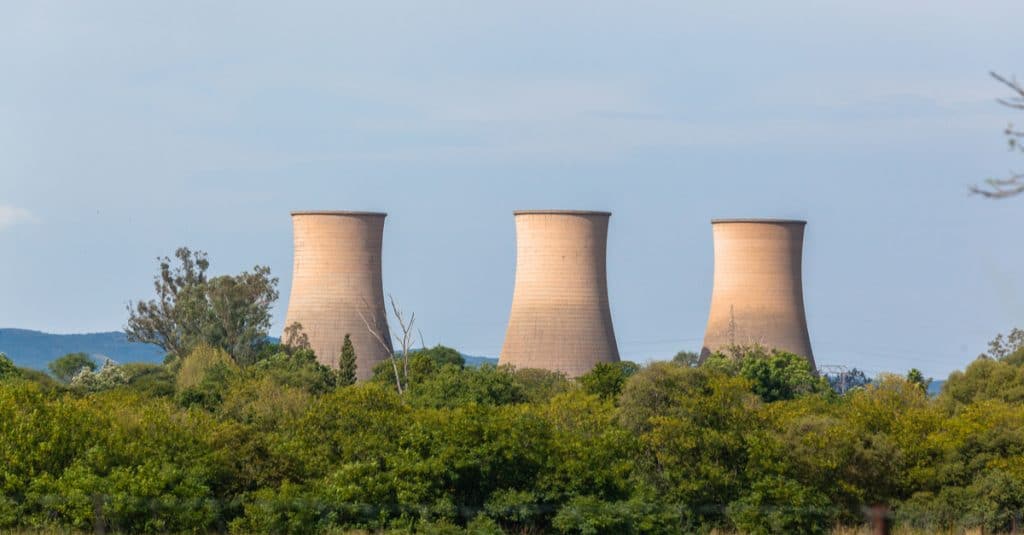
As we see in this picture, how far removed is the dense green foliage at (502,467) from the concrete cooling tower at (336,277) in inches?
664

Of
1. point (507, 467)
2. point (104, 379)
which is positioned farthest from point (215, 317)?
point (507, 467)

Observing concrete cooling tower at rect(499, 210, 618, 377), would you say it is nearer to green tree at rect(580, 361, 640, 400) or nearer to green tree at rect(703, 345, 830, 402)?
green tree at rect(703, 345, 830, 402)

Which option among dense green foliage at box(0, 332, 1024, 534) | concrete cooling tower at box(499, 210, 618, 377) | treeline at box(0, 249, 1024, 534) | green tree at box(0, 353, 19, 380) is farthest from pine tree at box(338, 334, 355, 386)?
dense green foliage at box(0, 332, 1024, 534)

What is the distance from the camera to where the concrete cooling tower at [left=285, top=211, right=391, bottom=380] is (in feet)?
135

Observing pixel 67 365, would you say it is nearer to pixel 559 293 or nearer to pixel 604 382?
pixel 559 293

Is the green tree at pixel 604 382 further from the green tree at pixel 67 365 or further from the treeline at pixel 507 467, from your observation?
the green tree at pixel 67 365

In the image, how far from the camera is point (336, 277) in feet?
136

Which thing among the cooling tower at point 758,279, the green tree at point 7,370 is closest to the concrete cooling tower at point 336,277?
the green tree at point 7,370

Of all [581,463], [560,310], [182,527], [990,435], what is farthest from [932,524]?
[560,310]

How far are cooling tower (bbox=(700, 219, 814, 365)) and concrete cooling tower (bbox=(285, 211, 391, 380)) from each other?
28.9 feet

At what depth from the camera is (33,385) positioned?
72.2 ft

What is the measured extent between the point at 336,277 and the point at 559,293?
5960 millimetres

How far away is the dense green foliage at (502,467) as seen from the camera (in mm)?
18484

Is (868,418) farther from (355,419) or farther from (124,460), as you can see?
(124,460)
